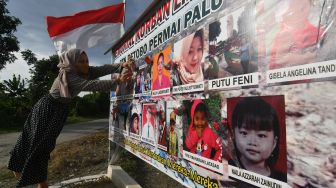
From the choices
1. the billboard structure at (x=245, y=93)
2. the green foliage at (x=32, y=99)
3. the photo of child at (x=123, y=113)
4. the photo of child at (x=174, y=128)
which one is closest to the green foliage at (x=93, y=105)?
the green foliage at (x=32, y=99)

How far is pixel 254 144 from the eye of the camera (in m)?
1.62

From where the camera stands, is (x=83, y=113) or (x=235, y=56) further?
(x=83, y=113)

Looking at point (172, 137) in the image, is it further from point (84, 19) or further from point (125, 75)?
point (84, 19)

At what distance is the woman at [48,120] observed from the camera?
359 cm

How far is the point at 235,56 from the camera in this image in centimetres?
178

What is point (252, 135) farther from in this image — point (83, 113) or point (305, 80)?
point (83, 113)

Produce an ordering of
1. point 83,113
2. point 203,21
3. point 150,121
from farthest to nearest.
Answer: point 83,113, point 150,121, point 203,21

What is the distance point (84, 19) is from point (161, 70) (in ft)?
7.46

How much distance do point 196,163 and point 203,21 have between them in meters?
1.00

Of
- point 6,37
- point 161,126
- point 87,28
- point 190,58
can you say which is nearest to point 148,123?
point 161,126

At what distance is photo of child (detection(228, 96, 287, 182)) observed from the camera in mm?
1455

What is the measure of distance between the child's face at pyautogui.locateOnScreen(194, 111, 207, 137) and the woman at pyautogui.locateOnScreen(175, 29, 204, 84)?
0.24 meters

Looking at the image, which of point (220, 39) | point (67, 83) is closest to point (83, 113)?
point (67, 83)

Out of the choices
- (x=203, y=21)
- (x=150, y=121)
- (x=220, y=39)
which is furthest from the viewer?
(x=150, y=121)
